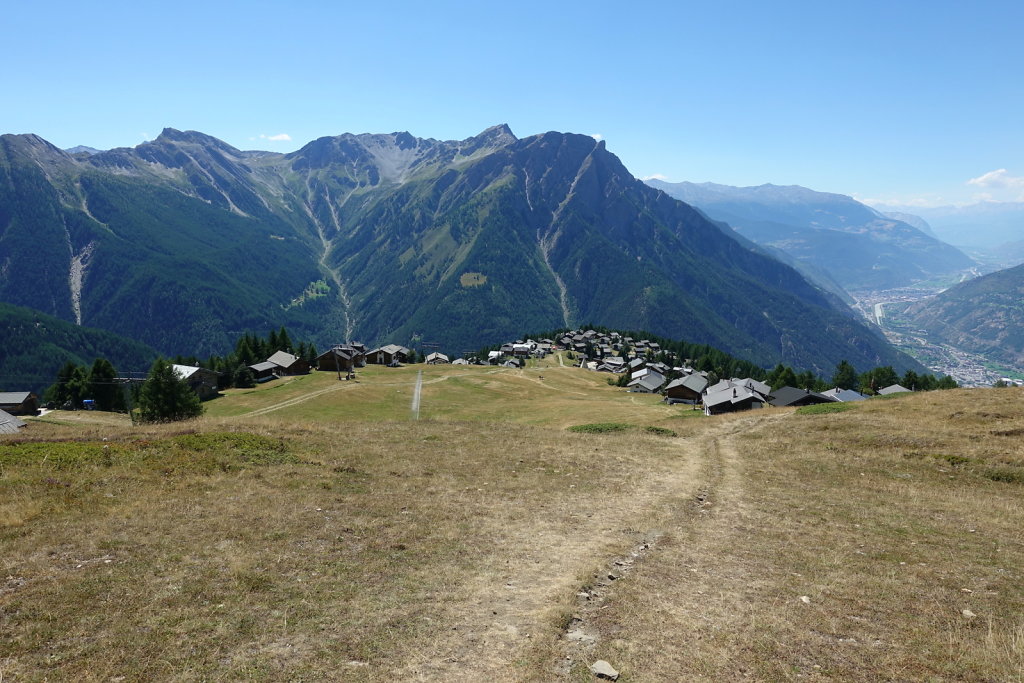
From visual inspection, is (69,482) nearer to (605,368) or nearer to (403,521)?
(403,521)

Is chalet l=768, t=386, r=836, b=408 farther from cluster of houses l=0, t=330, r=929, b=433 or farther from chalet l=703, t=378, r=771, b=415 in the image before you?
chalet l=703, t=378, r=771, b=415

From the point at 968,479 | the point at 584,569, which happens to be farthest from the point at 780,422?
the point at 584,569

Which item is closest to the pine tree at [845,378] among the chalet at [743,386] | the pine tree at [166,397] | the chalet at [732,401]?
the chalet at [743,386]

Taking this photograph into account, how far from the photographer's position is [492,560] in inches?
582

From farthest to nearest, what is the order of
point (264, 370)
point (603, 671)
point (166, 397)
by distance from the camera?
point (264, 370) < point (166, 397) < point (603, 671)

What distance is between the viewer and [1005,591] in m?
13.0

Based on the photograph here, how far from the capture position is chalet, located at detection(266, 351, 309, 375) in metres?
113

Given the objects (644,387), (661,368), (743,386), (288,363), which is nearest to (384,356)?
(288,363)

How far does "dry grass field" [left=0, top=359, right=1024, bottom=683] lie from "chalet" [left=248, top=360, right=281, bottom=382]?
85897mm

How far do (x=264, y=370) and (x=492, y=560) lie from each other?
357ft

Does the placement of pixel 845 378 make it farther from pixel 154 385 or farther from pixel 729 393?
pixel 154 385

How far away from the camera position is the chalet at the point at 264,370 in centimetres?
10669

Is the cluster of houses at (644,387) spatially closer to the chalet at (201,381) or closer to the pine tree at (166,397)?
the chalet at (201,381)

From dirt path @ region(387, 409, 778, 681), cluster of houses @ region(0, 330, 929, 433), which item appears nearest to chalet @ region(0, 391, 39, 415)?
cluster of houses @ region(0, 330, 929, 433)
